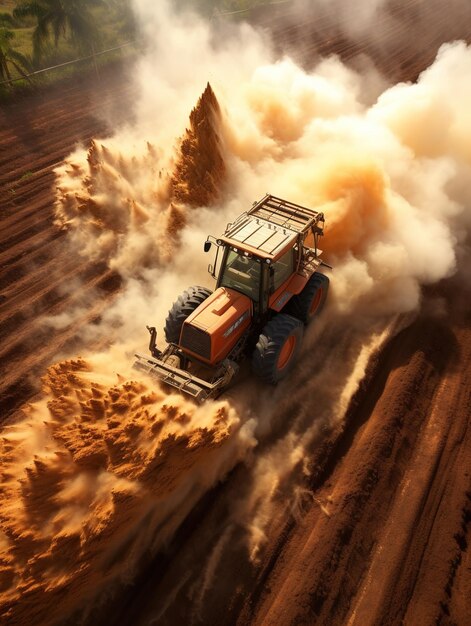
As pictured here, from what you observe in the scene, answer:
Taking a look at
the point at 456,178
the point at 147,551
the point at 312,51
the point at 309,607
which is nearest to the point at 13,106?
the point at 312,51

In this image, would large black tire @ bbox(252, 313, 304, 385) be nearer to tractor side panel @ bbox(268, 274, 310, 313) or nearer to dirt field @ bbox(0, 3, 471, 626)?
tractor side panel @ bbox(268, 274, 310, 313)

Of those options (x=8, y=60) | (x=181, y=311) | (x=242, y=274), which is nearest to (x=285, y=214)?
(x=242, y=274)

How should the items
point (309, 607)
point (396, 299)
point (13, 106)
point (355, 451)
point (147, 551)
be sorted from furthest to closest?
1. point (13, 106)
2. point (396, 299)
3. point (355, 451)
4. point (147, 551)
5. point (309, 607)

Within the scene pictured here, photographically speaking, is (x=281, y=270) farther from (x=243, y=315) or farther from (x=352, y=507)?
(x=352, y=507)

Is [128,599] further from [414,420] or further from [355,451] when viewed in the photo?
[414,420]

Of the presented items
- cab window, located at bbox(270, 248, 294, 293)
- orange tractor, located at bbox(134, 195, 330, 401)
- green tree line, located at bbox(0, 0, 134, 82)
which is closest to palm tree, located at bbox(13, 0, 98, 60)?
green tree line, located at bbox(0, 0, 134, 82)

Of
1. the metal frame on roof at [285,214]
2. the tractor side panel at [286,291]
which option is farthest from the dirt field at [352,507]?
the metal frame on roof at [285,214]
